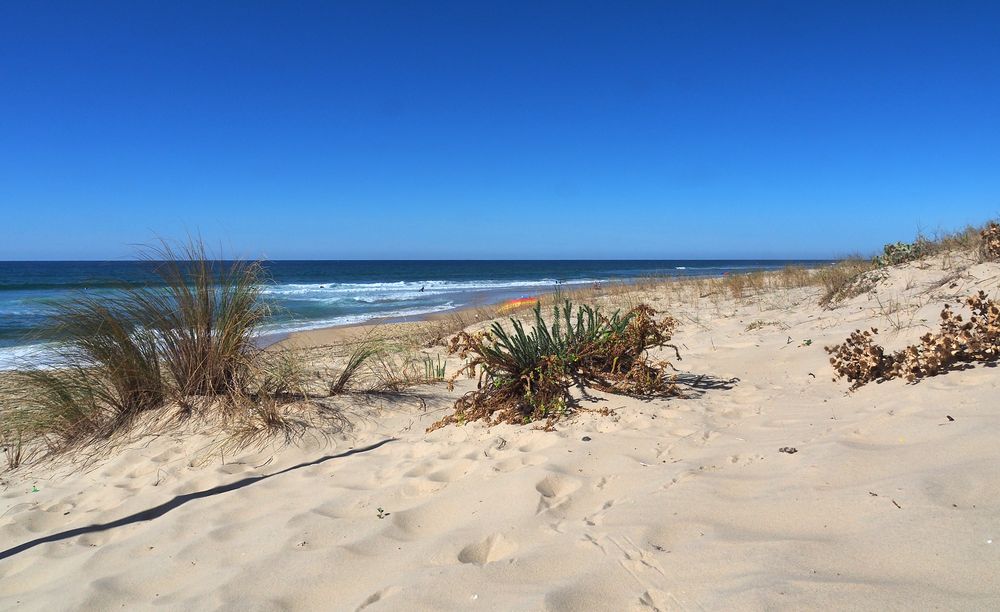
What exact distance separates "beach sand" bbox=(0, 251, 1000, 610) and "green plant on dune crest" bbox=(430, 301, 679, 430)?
Answer: 0.62 feet

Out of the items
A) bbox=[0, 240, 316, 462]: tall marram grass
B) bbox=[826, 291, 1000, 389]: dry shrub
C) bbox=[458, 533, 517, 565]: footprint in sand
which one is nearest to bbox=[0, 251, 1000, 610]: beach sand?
bbox=[458, 533, 517, 565]: footprint in sand

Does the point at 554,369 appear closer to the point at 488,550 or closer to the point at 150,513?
the point at 488,550

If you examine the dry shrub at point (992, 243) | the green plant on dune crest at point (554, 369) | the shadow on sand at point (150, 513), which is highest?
the dry shrub at point (992, 243)

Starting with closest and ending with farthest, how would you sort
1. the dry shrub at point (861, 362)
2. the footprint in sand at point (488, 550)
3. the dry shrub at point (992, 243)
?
1. the footprint in sand at point (488, 550)
2. the dry shrub at point (861, 362)
3. the dry shrub at point (992, 243)

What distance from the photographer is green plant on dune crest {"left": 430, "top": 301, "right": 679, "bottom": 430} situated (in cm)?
415

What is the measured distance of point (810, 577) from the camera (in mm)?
1722

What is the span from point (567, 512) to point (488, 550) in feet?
1.39

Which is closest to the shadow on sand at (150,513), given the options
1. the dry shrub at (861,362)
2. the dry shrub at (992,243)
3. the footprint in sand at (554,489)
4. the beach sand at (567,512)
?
the beach sand at (567,512)

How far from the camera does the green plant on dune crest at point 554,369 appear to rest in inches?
163

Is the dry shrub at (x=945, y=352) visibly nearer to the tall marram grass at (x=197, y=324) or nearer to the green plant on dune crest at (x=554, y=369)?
the green plant on dune crest at (x=554, y=369)

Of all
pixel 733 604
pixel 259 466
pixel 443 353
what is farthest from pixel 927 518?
pixel 443 353

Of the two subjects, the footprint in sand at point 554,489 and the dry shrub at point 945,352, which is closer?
the footprint in sand at point 554,489

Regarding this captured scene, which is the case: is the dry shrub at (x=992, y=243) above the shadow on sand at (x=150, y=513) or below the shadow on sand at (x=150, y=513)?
above

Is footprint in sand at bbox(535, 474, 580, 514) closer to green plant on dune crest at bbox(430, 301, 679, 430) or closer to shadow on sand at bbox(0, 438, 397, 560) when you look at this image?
green plant on dune crest at bbox(430, 301, 679, 430)
